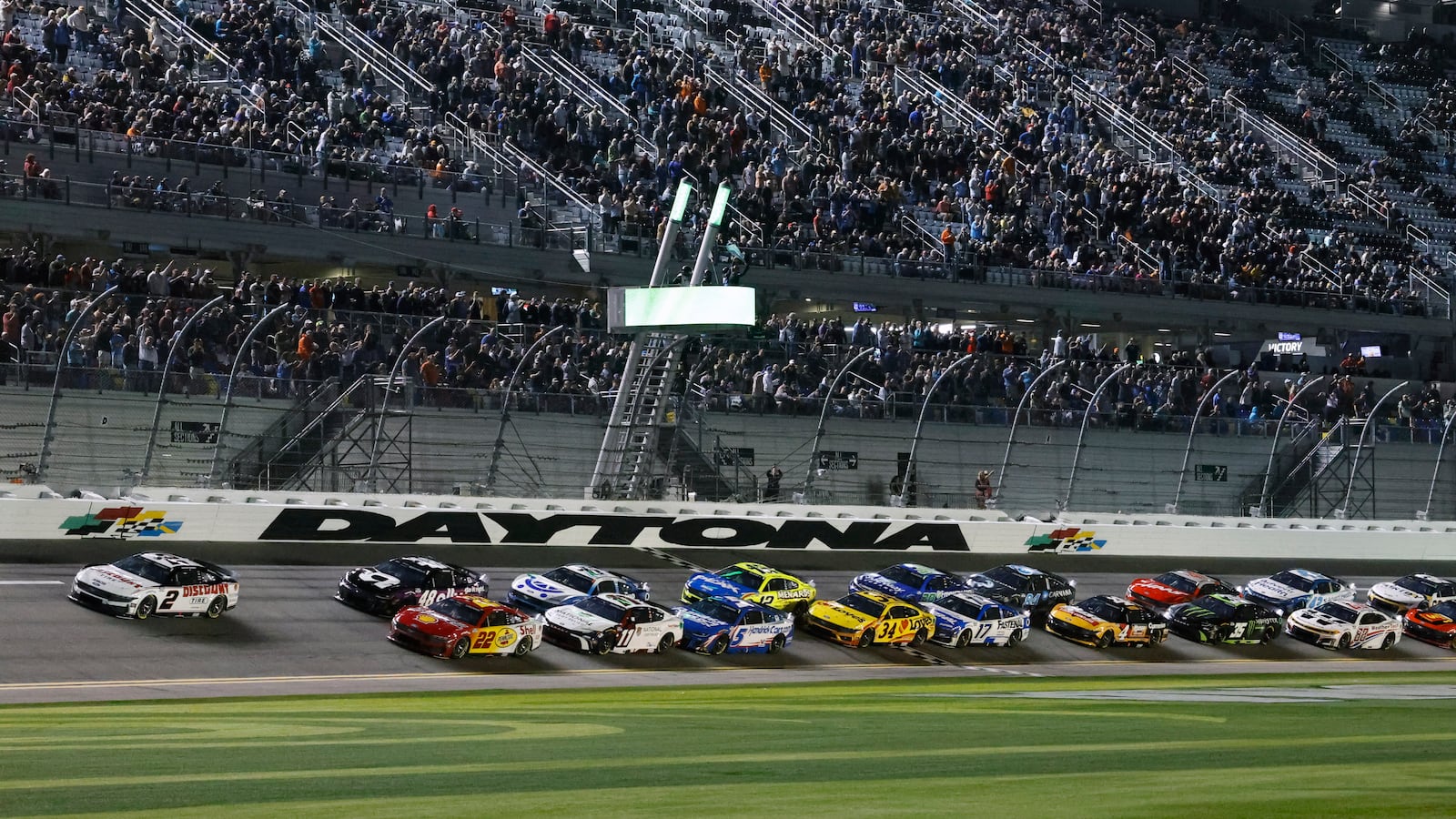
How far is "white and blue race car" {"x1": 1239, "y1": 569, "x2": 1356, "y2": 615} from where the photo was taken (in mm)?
35500

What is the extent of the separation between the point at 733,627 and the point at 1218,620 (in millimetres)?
10544

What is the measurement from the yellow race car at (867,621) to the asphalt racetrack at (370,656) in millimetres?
212

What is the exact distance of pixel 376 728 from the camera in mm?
16578

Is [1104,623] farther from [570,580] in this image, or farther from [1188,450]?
[570,580]

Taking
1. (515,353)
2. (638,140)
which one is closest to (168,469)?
(515,353)

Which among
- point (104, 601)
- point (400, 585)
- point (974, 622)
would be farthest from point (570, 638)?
point (974, 622)

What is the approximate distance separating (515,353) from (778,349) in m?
5.48

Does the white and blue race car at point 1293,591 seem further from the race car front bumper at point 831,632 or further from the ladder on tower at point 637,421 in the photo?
the ladder on tower at point 637,421

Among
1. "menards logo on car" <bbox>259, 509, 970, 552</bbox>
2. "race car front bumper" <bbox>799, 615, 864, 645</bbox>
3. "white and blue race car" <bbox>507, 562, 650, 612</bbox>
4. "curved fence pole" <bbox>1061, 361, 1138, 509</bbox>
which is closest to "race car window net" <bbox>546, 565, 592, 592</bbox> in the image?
"white and blue race car" <bbox>507, 562, 650, 612</bbox>

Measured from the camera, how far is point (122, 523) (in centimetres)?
2644

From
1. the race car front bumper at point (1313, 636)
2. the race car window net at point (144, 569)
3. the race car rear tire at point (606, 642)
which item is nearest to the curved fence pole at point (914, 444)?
the race car front bumper at point (1313, 636)

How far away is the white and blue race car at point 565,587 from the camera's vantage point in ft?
88.8

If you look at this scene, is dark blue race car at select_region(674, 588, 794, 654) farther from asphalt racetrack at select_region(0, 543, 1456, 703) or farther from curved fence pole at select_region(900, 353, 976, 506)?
curved fence pole at select_region(900, 353, 976, 506)

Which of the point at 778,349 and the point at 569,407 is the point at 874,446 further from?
the point at 569,407
